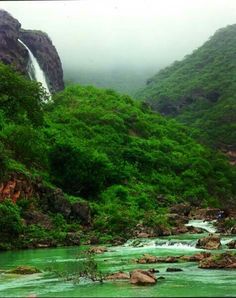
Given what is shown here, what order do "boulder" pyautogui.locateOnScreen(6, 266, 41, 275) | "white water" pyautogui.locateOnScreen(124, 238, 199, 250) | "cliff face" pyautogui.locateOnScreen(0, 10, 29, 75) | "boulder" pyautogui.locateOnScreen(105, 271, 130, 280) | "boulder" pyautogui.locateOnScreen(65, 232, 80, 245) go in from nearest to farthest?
"boulder" pyautogui.locateOnScreen(105, 271, 130, 280) → "boulder" pyautogui.locateOnScreen(6, 266, 41, 275) → "white water" pyautogui.locateOnScreen(124, 238, 199, 250) → "boulder" pyautogui.locateOnScreen(65, 232, 80, 245) → "cliff face" pyautogui.locateOnScreen(0, 10, 29, 75)

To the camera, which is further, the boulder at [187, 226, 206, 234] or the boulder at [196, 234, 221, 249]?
the boulder at [187, 226, 206, 234]

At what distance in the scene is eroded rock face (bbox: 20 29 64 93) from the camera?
107812 millimetres

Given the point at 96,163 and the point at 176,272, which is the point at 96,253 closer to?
the point at 176,272

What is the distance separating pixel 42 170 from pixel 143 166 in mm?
20494

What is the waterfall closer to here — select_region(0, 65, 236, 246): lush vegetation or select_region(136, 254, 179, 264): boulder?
select_region(0, 65, 236, 246): lush vegetation

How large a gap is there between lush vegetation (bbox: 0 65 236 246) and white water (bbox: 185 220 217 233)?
109 inches

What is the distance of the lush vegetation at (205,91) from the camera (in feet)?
368

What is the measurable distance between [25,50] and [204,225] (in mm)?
59680

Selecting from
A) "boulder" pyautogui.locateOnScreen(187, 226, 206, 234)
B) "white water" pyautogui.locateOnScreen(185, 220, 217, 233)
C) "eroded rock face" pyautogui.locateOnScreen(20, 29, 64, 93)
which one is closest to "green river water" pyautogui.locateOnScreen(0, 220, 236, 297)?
"boulder" pyautogui.locateOnScreen(187, 226, 206, 234)

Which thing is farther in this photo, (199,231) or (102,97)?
(102,97)

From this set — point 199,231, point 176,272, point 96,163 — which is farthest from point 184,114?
point 176,272

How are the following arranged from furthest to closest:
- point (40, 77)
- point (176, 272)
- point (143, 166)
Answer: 1. point (40, 77)
2. point (143, 166)
3. point (176, 272)

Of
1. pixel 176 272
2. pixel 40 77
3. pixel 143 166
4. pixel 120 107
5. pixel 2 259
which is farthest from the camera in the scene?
pixel 40 77

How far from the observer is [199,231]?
46656 millimetres
